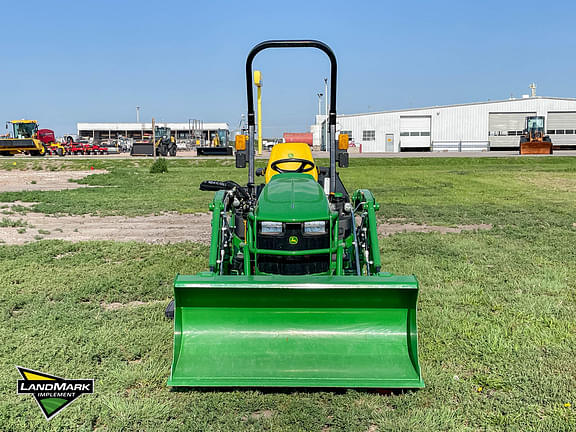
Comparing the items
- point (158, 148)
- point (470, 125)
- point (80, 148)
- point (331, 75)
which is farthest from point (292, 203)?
point (470, 125)

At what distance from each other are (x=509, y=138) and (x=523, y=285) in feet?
167

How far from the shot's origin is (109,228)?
33.9 feet

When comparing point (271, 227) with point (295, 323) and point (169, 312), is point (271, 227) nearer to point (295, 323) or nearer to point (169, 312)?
point (295, 323)

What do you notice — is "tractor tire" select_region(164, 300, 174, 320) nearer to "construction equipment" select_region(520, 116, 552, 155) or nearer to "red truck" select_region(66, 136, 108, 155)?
"construction equipment" select_region(520, 116, 552, 155)

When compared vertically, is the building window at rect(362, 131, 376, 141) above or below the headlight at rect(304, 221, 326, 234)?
above

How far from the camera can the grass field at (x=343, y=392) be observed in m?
3.40

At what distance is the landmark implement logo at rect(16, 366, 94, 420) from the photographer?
3.53m

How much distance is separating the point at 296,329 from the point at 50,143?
2004 inches

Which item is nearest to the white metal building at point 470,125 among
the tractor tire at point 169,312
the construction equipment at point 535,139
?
the construction equipment at point 535,139

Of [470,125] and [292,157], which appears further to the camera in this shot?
[470,125]

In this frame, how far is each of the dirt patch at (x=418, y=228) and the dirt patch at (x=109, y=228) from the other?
10.4 ft

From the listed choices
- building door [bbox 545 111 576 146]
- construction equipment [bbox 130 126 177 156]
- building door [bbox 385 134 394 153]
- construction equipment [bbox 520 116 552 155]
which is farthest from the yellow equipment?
building door [bbox 545 111 576 146]

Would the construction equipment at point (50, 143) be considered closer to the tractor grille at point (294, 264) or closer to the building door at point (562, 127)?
the building door at point (562, 127)

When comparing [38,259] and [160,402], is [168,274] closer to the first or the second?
[38,259]
